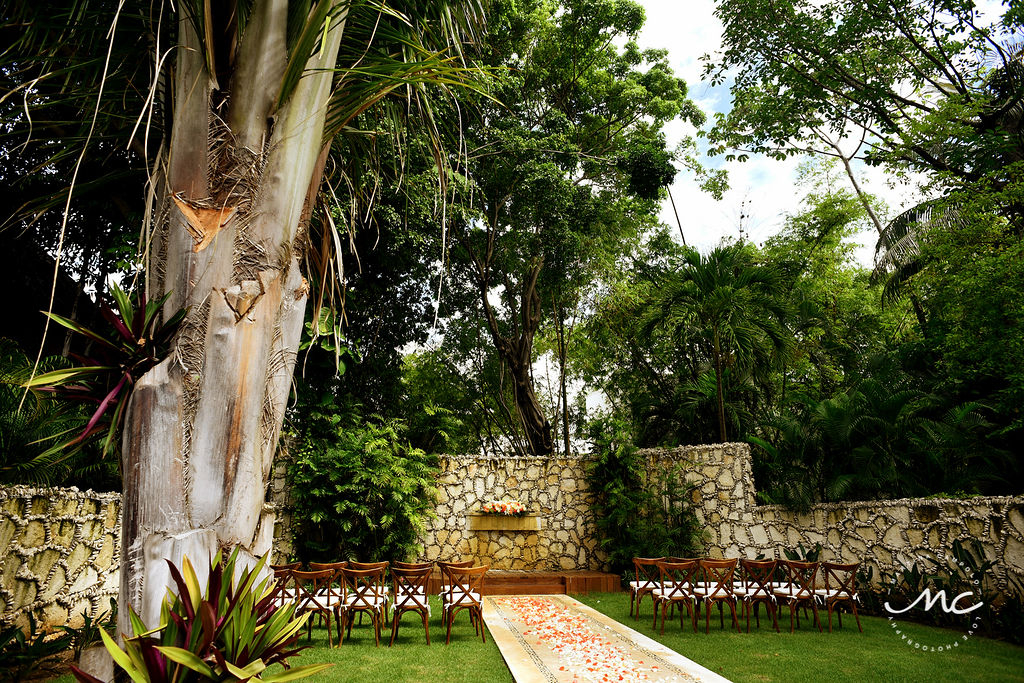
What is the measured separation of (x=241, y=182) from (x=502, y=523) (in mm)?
11587

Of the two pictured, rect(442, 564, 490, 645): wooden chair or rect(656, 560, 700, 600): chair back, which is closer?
rect(442, 564, 490, 645): wooden chair

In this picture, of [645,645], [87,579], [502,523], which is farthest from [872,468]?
[87,579]

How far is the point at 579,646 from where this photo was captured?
6410 millimetres

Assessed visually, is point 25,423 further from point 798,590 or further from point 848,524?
point 848,524

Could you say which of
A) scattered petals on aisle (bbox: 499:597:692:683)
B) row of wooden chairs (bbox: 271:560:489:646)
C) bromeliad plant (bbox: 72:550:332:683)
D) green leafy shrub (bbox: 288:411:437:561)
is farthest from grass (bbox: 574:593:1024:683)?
green leafy shrub (bbox: 288:411:437:561)

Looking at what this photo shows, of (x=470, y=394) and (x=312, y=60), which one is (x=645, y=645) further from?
(x=470, y=394)

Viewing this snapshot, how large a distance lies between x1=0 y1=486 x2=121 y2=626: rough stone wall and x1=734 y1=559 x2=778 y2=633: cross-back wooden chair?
7.86m

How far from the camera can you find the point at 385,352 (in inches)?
588

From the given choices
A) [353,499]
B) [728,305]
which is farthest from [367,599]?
[728,305]

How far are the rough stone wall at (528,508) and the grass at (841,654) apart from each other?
16.6ft

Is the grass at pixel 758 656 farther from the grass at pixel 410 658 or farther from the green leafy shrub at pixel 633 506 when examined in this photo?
the green leafy shrub at pixel 633 506

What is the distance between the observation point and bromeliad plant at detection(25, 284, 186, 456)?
86.4 inches

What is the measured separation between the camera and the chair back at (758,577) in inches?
299

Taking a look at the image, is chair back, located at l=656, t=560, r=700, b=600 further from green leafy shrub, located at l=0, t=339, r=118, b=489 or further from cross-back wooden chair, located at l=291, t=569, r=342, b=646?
green leafy shrub, located at l=0, t=339, r=118, b=489
